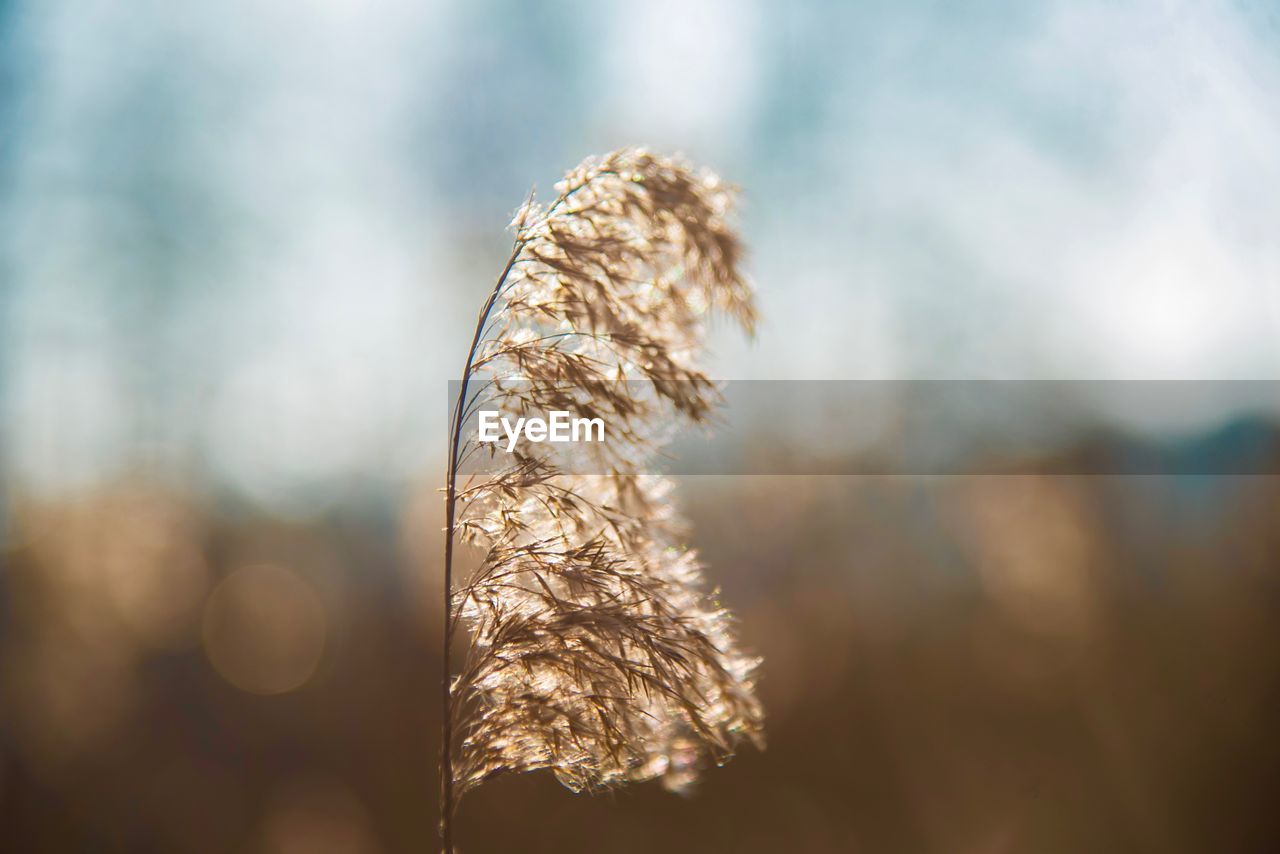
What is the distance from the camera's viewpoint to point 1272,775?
21.2 feet

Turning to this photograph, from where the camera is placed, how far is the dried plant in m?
1.52

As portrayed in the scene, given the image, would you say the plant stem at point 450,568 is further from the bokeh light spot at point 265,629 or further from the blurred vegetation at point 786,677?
the bokeh light spot at point 265,629

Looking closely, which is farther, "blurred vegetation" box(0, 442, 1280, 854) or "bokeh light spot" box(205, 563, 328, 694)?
"bokeh light spot" box(205, 563, 328, 694)

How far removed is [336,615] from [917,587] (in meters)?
7.08

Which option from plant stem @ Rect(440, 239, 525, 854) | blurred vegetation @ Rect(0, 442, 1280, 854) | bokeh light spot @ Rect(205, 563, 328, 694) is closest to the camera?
plant stem @ Rect(440, 239, 525, 854)

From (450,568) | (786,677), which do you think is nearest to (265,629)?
(786,677)

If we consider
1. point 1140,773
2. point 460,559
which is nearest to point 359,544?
point 460,559

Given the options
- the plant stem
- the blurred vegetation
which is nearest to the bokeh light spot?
the blurred vegetation

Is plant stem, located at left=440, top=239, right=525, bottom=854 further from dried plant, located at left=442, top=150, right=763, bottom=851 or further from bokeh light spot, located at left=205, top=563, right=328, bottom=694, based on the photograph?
bokeh light spot, located at left=205, top=563, right=328, bottom=694

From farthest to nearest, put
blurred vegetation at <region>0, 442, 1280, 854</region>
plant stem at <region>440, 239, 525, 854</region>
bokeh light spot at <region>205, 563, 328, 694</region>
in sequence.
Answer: bokeh light spot at <region>205, 563, 328, 694</region> < blurred vegetation at <region>0, 442, 1280, 854</region> < plant stem at <region>440, 239, 525, 854</region>

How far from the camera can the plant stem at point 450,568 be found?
1.48 meters

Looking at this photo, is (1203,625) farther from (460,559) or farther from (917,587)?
(460,559)

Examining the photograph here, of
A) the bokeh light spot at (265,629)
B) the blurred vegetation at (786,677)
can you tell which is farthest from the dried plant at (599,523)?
the bokeh light spot at (265,629)

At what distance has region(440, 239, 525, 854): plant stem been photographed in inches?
58.1
